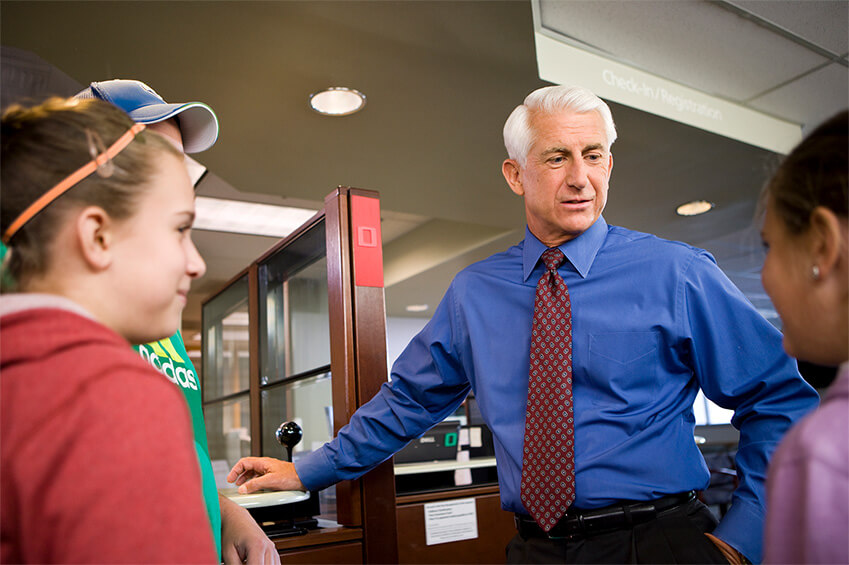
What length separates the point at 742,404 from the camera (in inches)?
53.3

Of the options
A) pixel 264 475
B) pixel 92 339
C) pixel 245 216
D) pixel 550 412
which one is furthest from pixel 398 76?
pixel 92 339

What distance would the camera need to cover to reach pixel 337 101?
3385 mm

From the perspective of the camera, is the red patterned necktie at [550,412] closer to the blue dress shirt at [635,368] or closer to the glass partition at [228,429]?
the blue dress shirt at [635,368]

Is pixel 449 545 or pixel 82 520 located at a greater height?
pixel 82 520

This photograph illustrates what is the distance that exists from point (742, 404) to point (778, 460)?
0.84m

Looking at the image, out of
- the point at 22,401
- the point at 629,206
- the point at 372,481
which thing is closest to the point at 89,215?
the point at 22,401

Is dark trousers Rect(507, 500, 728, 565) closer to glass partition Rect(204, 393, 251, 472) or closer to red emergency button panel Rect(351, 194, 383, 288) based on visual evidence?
red emergency button panel Rect(351, 194, 383, 288)

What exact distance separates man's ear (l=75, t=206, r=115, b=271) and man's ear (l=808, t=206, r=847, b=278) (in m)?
0.68

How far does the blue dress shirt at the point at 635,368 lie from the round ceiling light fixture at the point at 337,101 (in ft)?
6.61

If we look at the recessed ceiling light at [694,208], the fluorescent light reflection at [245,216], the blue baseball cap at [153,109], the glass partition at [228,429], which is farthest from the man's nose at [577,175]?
the recessed ceiling light at [694,208]

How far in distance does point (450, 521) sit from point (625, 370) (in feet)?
3.59

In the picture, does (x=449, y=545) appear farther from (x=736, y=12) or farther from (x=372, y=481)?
(x=736, y=12)

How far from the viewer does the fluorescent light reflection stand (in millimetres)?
5219

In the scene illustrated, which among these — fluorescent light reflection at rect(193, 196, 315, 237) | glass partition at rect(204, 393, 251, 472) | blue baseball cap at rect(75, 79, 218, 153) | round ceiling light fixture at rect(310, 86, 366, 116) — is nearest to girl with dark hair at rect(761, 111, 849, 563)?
blue baseball cap at rect(75, 79, 218, 153)
